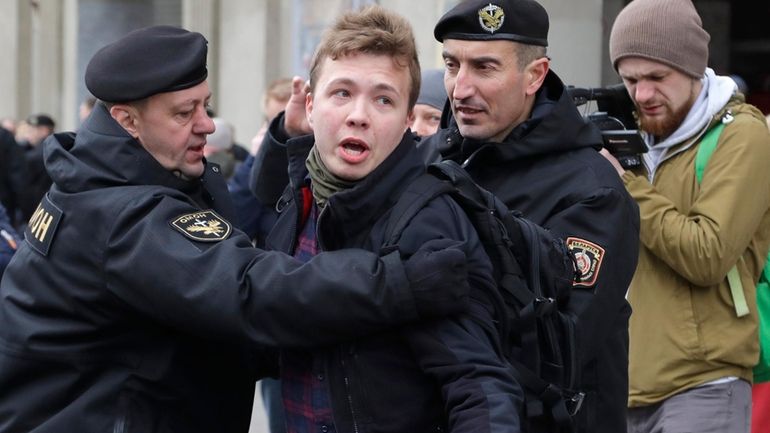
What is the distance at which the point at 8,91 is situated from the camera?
22344 millimetres

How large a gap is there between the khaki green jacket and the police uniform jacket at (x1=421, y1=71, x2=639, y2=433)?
0.68 metres

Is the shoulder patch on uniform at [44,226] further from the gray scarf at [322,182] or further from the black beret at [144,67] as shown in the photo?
the gray scarf at [322,182]

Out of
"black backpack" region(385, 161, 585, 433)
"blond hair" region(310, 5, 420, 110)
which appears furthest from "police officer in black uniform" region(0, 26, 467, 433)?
"blond hair" region(310, 5, 420, 110)

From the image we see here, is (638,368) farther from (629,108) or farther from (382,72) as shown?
(382,72)

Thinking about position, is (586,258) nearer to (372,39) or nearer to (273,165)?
(372,39)

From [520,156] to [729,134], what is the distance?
1.15 meters

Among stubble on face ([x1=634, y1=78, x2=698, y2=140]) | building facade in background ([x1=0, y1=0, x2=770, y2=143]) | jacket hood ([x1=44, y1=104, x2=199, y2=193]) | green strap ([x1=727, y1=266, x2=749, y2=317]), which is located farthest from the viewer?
building facade in background ([x1=0, y1=0, x2=770, y2=143])

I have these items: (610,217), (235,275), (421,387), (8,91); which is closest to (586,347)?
(610,217)

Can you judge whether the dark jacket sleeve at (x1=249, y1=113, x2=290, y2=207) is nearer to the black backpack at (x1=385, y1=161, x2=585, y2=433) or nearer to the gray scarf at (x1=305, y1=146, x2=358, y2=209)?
the gray scarf at (x1=305, y1=146, x2=358, y2=209)

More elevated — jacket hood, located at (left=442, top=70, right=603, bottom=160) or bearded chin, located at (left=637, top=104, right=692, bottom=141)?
jacket hood, located at (left=442, top=70, right=603, bottom=160)

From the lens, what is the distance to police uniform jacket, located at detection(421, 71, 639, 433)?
3463mm

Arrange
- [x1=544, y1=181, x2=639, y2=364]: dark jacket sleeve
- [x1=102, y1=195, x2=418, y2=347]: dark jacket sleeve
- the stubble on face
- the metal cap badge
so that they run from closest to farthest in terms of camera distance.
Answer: [x1=102, y1=195, x2=418, y2=347]: dark jacket sleeve
[x1=544, y1=181, x2=639, y2=364]: dark jacket sleeve
the metal cap badge
the stubble on face

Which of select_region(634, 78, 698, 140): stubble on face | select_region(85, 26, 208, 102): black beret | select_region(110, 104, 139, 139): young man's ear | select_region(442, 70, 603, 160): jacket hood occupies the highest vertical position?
select_region(85, 26, 208, 102): black beret

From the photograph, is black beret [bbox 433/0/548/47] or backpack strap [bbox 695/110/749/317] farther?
backpack strap [bbox 695/110/749/317]
